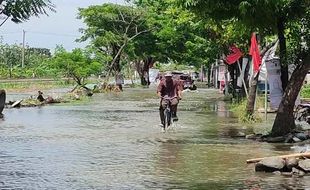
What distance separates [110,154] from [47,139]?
3292 mm

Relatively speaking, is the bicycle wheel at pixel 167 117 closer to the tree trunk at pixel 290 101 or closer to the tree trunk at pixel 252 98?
the tree trunk at pixel 290 101

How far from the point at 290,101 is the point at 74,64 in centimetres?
3082

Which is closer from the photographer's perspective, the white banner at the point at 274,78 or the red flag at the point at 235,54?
the white banner at the point at 274,78

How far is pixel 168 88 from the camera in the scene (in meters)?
18.2

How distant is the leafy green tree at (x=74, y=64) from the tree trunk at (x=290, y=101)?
3008cm

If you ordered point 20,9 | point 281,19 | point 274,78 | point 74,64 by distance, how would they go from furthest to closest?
point 74,64
point 274,78
point 281,19
point 20,9

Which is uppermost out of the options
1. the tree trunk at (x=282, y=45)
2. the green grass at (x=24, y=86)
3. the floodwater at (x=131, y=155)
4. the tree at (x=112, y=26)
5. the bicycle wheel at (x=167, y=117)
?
the tree at (x=112, y=26)

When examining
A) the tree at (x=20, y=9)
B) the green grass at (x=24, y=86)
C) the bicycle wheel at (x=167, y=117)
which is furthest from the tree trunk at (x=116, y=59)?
the tree at (x=20, y=9)

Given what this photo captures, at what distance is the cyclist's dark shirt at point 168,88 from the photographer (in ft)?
59.3

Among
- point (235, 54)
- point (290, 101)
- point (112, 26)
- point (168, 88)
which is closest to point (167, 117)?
point (168, 88)

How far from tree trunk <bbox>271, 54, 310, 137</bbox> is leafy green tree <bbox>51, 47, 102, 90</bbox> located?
98.7ft

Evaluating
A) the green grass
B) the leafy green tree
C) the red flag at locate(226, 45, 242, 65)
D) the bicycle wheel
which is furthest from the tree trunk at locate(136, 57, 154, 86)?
the bicycle wheel

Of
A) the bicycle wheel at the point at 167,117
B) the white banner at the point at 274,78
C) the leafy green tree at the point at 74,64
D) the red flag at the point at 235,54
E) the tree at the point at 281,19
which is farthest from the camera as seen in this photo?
the leafy green tree at the point at 74,64

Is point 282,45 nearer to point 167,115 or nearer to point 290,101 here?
point 290,101
